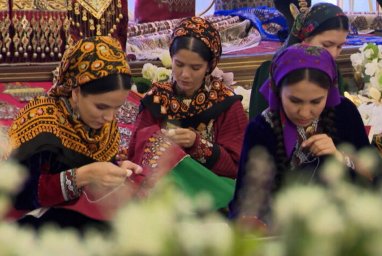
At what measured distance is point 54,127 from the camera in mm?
1996

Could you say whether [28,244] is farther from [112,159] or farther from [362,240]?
[112,159]

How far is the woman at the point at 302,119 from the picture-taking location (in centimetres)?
199

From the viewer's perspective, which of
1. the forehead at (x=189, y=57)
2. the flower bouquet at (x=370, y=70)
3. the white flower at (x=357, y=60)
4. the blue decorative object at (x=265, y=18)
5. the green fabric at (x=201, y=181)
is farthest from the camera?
the blue decorative object at (x=265, y=18)

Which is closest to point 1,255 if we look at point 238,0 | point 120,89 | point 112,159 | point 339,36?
point 120,89

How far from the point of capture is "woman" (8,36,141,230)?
1.95 metres

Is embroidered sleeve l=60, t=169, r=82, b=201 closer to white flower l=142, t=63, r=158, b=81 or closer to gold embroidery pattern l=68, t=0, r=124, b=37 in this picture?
white flower l=142, t=63, r=158, b=81

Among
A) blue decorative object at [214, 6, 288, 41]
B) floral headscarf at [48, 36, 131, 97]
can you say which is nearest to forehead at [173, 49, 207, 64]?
floral headscarf at [48, 36, 131, 97]

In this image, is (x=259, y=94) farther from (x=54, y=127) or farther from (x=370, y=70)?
(x=54, y=127)

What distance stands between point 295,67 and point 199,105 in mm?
534

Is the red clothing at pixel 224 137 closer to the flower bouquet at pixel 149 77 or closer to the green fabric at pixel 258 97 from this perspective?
the green fabric at pixel 258 97

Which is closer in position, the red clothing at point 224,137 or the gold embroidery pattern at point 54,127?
the gold embroidery pattern at point 54,127

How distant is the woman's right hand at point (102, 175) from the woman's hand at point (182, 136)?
1.48ft

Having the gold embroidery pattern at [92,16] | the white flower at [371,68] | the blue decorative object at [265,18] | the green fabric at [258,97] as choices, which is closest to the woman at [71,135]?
the green fabric at [258,97]

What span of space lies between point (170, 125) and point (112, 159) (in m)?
0.38
